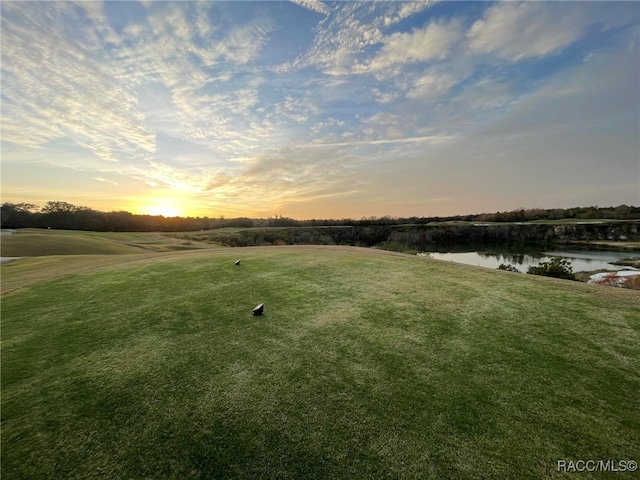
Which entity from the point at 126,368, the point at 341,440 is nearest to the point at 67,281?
the point at 126,368

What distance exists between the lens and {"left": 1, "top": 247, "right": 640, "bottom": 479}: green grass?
2.84 metres

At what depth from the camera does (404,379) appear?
3.95 metres

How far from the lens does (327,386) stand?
12.6 feet

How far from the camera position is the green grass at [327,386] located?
284cm

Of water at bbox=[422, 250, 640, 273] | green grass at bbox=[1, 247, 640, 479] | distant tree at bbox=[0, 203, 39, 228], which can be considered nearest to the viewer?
green grass at bbox=[1, 247, 640, 479]

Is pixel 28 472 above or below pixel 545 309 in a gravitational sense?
below

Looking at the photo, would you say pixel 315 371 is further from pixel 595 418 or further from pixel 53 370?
pixel 53 370

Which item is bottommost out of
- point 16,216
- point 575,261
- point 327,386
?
point 575,261

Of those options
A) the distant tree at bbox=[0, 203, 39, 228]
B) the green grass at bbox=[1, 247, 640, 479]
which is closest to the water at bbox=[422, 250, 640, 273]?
the green grass at bbox=[1, 247, 640, 479]

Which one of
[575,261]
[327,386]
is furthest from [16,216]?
[575,261]

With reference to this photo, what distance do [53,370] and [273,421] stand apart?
3922 millimetres

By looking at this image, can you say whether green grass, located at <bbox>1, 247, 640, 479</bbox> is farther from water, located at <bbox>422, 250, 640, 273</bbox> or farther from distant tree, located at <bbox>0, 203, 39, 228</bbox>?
distant tree, located at <bbox>0, 203, 39, 228</bbox>

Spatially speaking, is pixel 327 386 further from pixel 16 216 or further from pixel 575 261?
pixel 16 216

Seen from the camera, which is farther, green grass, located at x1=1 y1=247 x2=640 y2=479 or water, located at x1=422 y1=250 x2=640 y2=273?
water, located at x1=422 y1=250 x2=640 y2=273
